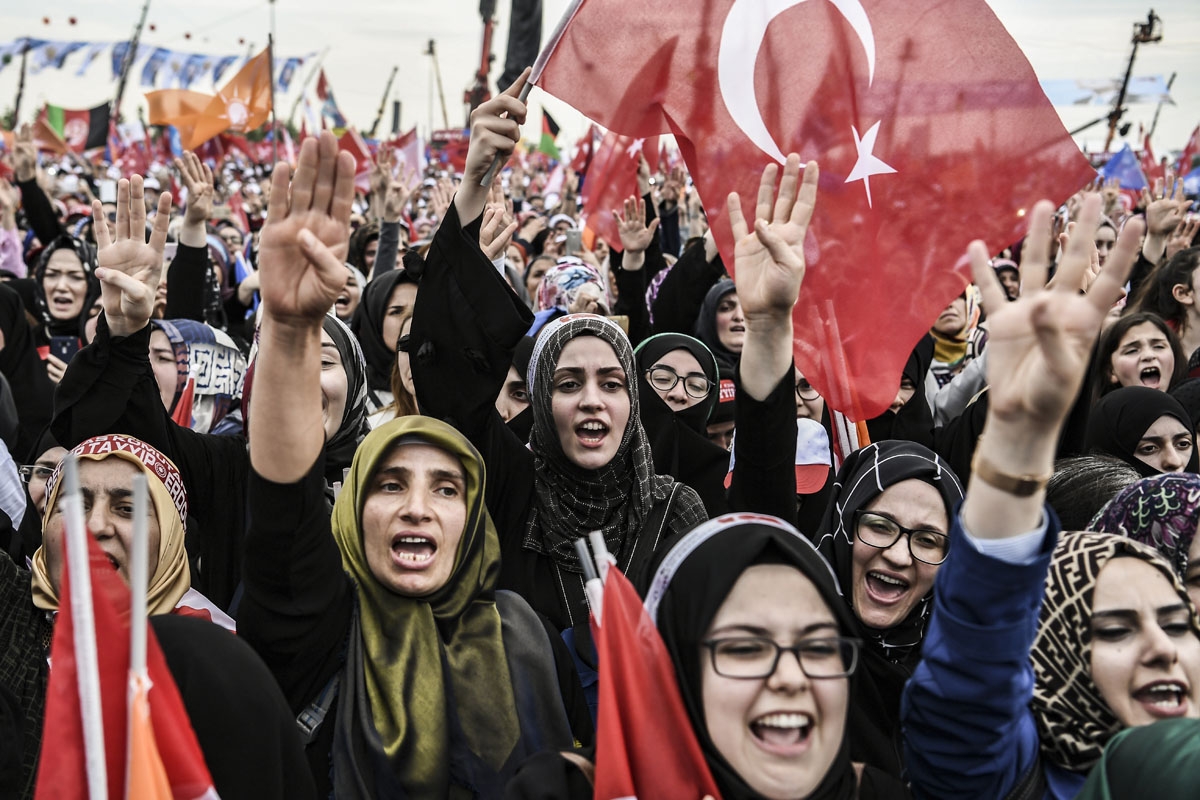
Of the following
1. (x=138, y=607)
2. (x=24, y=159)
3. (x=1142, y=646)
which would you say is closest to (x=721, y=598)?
(x=1142, y=646)

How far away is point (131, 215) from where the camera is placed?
132 inches

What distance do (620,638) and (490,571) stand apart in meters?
0.71

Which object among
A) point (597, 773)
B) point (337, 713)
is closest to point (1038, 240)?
point (597, 773)

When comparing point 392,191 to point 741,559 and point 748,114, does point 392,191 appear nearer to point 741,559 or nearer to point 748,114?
point 748,114

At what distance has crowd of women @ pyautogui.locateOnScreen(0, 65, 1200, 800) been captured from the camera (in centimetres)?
172

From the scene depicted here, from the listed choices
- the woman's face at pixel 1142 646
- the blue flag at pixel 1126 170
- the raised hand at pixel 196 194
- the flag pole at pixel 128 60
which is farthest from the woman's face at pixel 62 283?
the flag pole at pixel 128 60

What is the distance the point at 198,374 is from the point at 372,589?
8.10ft

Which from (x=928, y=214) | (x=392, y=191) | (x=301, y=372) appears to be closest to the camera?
(x=301, y=372)

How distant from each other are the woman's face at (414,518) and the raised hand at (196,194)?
2.80 meters

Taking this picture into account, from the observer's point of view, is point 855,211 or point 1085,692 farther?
point 855,211

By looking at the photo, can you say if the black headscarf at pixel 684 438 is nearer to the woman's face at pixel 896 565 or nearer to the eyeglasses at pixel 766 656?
the woman's face at pixel 896 565

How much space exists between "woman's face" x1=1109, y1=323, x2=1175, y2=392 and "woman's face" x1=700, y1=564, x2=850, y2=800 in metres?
3.27

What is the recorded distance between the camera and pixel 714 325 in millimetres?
5617

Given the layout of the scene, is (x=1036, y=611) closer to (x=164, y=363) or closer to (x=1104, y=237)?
(x=164, y=363)
